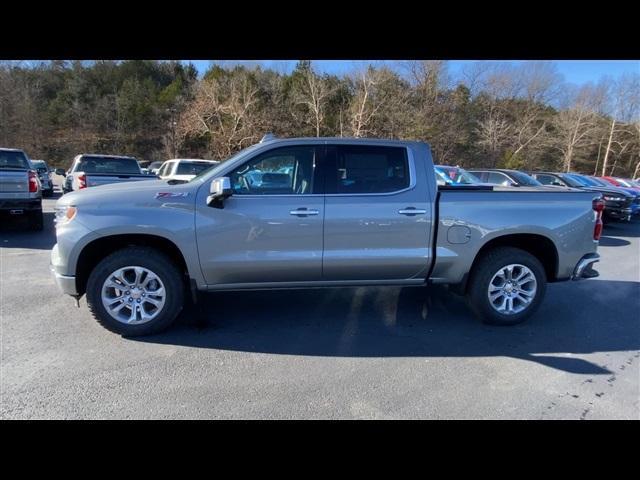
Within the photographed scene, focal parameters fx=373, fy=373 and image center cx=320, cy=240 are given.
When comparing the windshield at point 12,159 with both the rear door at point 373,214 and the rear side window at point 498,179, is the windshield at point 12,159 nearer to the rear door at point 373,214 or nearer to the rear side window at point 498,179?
the rear door at point 373,214

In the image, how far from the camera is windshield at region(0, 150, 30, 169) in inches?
371

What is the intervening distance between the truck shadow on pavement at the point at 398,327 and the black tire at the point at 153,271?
0.16 m

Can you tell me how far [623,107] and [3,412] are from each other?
183 feet

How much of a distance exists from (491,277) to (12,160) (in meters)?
11.5

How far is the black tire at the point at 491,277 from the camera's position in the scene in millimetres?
4137

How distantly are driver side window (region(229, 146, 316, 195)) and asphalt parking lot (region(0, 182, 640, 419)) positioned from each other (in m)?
1.47

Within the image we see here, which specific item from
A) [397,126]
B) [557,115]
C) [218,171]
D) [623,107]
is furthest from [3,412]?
[623,107]

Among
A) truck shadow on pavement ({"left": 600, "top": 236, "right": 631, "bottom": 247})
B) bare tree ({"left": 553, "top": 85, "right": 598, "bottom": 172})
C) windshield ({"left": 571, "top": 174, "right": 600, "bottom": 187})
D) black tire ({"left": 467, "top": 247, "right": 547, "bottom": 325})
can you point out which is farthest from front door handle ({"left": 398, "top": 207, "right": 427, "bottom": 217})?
bare tree ({"left": 553, "top": 85, "right": 598, "bottom": 172})

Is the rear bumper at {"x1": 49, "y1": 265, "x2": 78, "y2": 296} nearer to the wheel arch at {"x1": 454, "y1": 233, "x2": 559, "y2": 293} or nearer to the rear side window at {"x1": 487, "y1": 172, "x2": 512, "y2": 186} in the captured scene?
the wheel arch at {"x1": 454, "y1": 233, "x2": 559, "y2": 293}

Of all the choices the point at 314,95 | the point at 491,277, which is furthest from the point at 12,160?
the point at 314,95

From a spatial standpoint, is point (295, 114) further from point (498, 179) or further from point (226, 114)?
point (498, 179)

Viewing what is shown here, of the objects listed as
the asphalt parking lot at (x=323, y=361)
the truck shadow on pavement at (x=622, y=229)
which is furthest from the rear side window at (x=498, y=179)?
the asphalt parking lot at (x=323, y=361)

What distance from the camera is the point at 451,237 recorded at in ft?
13.2
